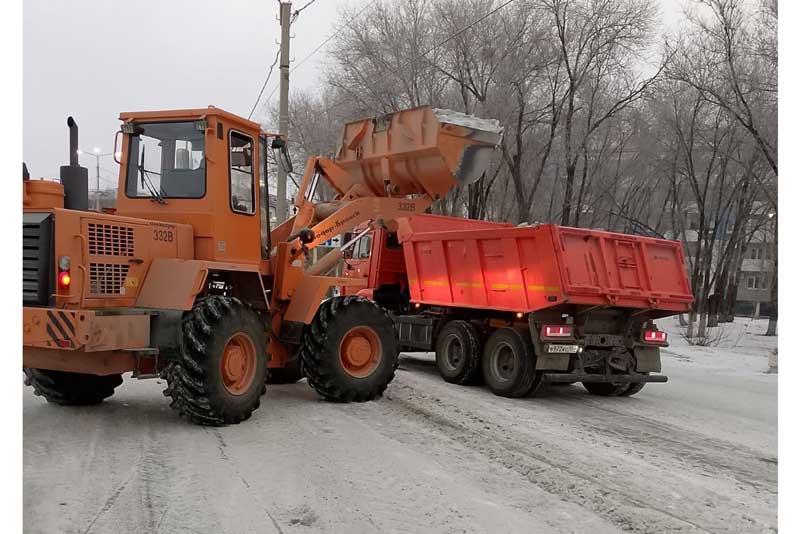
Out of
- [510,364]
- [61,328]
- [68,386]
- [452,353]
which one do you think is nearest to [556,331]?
[510,364]

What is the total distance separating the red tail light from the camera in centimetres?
888

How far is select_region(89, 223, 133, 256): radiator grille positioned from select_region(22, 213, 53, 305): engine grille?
381 millimetres

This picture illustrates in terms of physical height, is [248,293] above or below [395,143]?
below

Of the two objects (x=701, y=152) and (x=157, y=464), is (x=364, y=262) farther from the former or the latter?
(x=701, y=152)

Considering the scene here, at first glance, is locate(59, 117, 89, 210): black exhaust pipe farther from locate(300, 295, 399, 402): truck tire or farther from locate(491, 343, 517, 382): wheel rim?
locate(491, 343, 517, 382): wheel rim

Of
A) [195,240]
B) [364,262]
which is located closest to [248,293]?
[195,240]

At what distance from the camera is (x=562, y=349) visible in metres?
8.96

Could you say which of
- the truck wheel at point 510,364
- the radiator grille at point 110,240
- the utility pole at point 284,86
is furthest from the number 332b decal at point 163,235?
the utility pole at point 284,86

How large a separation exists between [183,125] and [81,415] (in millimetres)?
3443

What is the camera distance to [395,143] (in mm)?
9688

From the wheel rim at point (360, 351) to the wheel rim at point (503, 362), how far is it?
194cm

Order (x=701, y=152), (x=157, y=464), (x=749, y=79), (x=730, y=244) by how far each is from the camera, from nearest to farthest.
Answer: (x=157, y=464) < (x=749, y=79) < (x=701, y=152) < (x=730, y=244)

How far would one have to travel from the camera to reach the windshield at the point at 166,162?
7461 millimetres

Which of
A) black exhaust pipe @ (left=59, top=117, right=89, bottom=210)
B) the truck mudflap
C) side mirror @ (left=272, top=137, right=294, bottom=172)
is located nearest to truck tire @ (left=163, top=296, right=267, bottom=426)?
black exhaust pipe @ (left=59, top=117, right=89, bottom=210)
